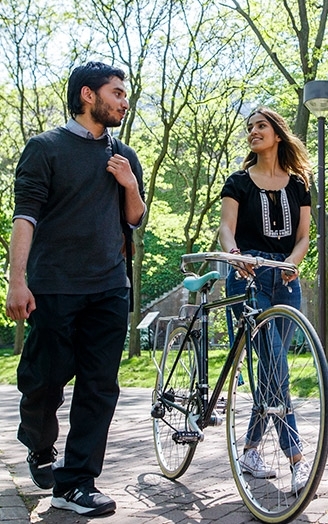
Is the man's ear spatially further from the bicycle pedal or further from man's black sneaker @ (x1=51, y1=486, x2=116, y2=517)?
man's black sneaker @ (x1=51, y1=486, x2=116, y2=517)

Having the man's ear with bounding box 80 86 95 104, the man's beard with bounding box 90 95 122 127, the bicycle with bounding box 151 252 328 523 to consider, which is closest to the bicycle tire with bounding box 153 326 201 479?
the bicycle with bounding box 151 252 328 523

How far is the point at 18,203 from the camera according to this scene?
14.1ft

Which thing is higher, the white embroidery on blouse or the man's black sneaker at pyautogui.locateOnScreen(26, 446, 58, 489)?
the white embroidery on blouse

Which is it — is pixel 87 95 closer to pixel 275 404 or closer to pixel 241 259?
pixel 241 259

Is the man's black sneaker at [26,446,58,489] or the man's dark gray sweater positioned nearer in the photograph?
the man's dark gray sweater

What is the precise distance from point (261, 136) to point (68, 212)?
1.45m

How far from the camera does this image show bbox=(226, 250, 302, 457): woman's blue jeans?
13.6ft

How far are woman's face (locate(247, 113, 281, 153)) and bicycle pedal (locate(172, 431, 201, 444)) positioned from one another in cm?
172

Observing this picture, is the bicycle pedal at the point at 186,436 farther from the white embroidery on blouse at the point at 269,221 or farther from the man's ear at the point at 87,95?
the man's ear at the point at 87,95

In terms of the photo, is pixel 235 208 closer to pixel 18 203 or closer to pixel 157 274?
pixel 18 203

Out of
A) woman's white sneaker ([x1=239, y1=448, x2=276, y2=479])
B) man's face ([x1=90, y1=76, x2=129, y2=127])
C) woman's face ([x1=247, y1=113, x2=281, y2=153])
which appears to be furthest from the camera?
woman's face ([x1=247, y1=113, x2=281, y2=153])

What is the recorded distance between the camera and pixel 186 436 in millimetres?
4727

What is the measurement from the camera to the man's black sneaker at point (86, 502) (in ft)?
13.9

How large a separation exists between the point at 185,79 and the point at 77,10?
3516 millimetres
